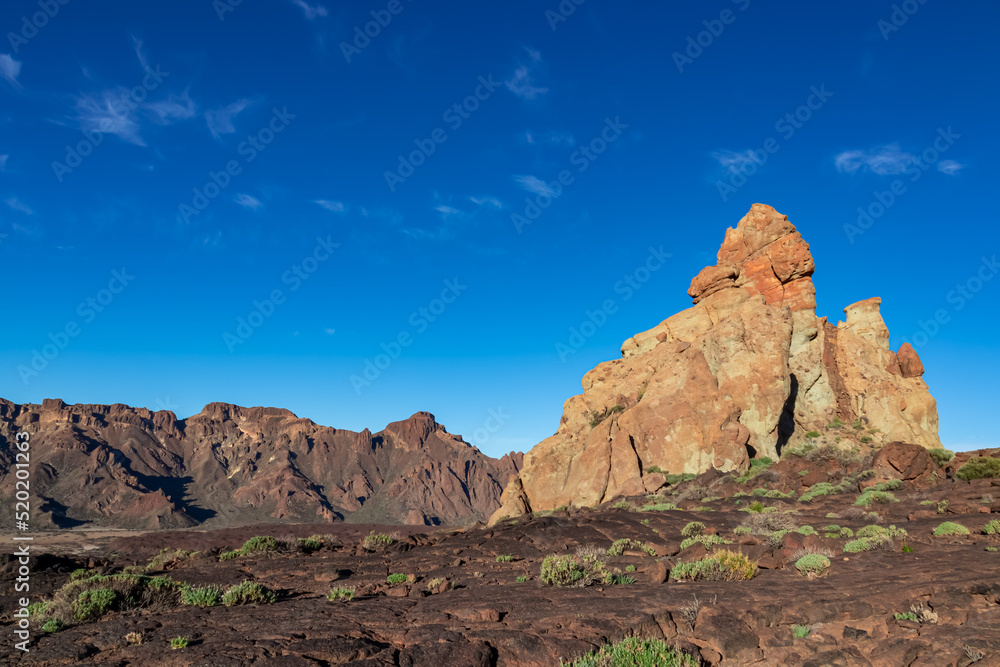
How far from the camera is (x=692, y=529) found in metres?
18.8

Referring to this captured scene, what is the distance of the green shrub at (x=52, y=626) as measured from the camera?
815 cm

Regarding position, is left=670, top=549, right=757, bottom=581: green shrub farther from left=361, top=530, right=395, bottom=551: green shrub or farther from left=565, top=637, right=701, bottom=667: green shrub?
left=361, top=530, right=395, bottom=551: green shrub

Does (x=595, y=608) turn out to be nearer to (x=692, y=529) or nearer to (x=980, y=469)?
(x=692, y=529)

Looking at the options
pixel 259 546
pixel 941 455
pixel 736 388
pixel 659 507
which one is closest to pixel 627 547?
pixel 659 507

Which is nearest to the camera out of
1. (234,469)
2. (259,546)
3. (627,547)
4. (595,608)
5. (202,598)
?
(595,608)

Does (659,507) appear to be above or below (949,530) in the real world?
above

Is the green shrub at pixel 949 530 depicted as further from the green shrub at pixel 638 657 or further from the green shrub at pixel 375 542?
the green shrub at pixel 375 542

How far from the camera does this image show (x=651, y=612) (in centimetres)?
794

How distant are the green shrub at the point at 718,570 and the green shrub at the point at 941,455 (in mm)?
27080

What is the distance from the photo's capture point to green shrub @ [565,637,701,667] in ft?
19.7

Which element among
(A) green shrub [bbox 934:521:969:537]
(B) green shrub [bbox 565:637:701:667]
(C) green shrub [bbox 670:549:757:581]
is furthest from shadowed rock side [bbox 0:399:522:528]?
(A) green shrub [bbox 934:521:969:537]

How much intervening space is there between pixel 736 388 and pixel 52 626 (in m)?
37.3

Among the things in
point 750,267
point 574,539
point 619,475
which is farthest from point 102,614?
point 750,267

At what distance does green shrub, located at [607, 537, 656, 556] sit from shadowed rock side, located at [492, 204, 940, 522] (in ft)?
60.9
